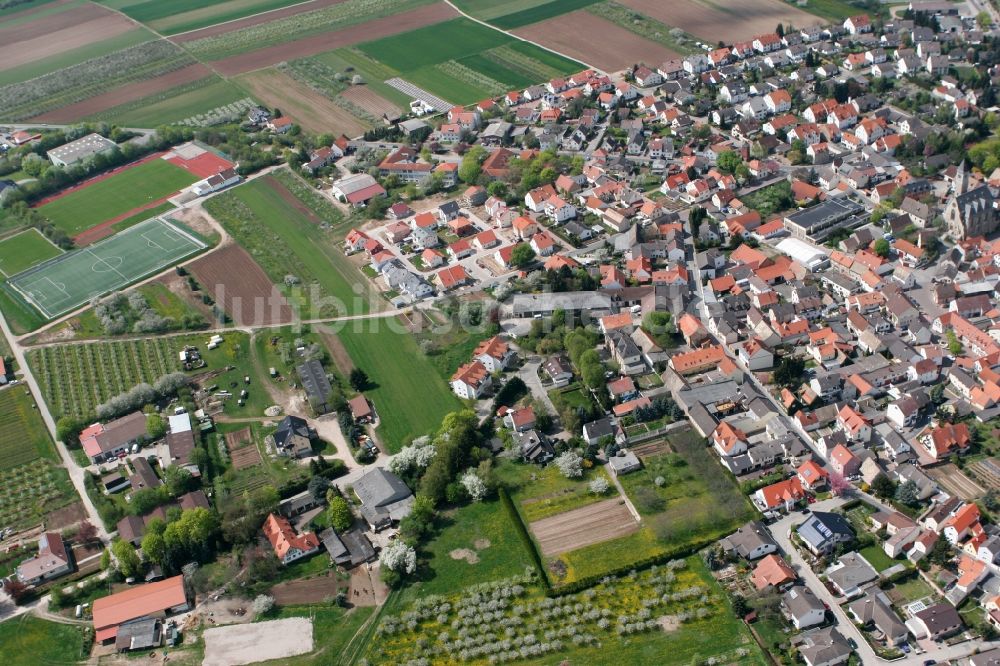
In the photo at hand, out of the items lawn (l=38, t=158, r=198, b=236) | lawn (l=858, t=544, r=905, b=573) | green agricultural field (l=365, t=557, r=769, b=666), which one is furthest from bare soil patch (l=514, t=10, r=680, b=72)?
green agricultural field (l=365, t=557, r=769, b=666)

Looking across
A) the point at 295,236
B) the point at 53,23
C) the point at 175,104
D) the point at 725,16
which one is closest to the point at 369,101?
the point at 175,104

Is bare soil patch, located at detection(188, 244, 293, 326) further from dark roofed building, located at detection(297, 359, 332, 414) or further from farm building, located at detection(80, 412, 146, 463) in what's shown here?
farm building, located at detection(80, 412, 146, 463)

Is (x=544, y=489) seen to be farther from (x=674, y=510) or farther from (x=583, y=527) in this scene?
(x=674, y=510)

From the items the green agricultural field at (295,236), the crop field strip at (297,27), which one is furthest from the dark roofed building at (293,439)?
the crop field strip at (297,27)

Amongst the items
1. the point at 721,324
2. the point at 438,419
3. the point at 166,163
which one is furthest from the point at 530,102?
the point at 438,419

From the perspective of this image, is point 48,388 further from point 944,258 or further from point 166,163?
point 944,258

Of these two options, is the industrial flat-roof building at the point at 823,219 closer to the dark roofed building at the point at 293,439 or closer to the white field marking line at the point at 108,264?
the dark roofed building at the point at 293,439
